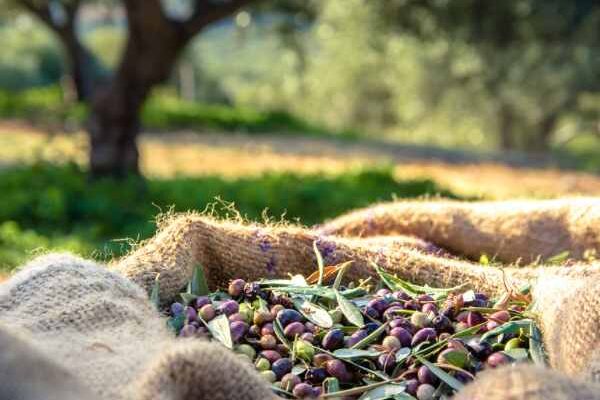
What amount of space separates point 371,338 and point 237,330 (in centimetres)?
31

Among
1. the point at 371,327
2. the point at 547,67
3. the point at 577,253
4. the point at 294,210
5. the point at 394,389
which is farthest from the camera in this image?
the point at 547,67

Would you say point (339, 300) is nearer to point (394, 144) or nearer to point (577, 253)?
point (577, 253)

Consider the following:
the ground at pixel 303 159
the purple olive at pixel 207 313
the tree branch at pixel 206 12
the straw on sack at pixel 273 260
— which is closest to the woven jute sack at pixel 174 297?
the straw on sack at pixel 273 260

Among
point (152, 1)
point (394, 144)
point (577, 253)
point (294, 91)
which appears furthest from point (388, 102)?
point (577, 253)

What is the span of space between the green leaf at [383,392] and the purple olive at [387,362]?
0.28 ft

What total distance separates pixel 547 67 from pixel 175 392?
13.3 meters

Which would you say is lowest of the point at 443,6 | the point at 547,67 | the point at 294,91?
the point at 294,91

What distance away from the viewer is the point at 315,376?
80.4 inches

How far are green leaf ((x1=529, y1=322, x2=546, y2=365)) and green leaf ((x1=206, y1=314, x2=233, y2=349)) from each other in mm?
654

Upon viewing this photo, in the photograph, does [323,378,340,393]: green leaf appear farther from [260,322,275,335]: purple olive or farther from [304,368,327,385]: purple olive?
[260,322,275,335]: purple olive

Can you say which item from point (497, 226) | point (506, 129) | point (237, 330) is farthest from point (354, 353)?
point (506, 129)

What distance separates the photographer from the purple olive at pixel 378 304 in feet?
7.66

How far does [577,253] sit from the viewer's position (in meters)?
3.32

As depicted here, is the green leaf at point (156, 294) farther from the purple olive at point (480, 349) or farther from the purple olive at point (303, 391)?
the purple olive at point (480, 349)
